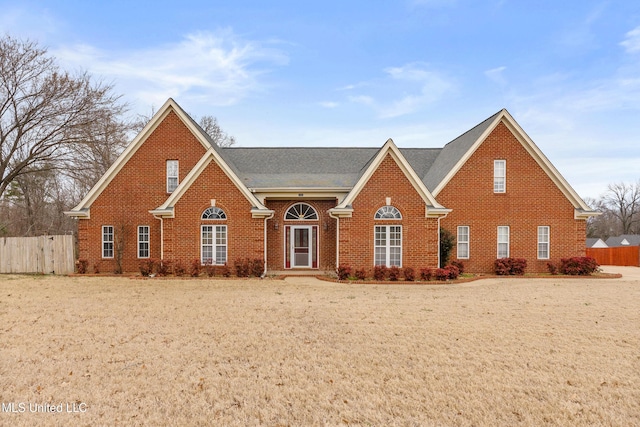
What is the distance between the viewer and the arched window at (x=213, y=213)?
17.8 m

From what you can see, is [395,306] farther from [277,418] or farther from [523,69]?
[523,69]

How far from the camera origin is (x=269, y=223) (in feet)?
66.7

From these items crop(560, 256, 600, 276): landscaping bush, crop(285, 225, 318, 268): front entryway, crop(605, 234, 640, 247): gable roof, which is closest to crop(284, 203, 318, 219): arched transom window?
crop(285, 225, 318, 268): front entryway

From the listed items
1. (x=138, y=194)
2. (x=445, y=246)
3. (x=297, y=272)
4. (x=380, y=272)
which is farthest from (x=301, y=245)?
(x=138, y=194)

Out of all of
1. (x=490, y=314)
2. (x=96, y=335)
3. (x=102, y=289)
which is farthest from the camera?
(x=102, y=289)

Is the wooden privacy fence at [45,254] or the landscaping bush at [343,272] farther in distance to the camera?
the wooden privacy fence at [45,254]

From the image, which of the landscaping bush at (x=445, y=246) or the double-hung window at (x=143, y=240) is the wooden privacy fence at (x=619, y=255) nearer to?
the landscaping bush at (x=445, y=246)

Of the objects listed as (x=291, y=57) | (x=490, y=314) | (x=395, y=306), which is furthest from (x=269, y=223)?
(x=490, y=314)

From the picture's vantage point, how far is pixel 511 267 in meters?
19.5

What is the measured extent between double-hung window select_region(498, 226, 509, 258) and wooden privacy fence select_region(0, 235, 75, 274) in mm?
21114

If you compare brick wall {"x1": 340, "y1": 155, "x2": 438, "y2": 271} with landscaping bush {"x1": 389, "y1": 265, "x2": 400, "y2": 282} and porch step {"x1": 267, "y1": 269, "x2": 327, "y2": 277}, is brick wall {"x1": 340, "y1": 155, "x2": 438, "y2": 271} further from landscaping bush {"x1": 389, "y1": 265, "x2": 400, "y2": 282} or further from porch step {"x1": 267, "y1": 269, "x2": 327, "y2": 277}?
porch step {"x1": 267, "y1": 269, "x2": 327, "y2": 277}

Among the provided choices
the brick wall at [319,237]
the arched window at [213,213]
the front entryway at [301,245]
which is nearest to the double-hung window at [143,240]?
the arched window at [213,213]

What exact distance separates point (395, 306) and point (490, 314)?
2.41 m

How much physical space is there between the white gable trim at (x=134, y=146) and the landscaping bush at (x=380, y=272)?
9993mm
